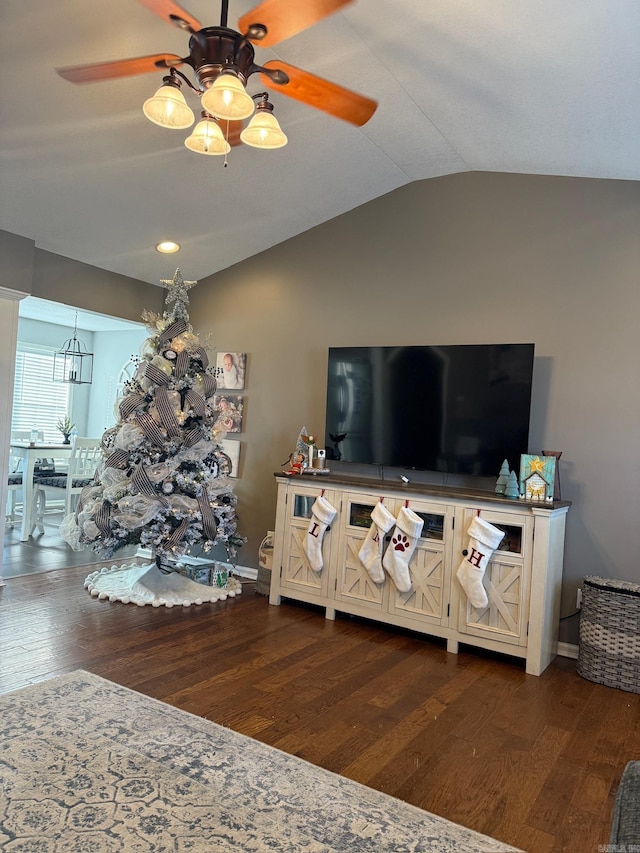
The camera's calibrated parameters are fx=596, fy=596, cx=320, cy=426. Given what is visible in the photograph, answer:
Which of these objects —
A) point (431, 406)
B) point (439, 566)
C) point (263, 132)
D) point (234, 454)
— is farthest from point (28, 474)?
point (263, 132)

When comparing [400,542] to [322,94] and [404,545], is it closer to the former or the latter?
[404,545]

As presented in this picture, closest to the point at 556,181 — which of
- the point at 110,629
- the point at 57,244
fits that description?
the point at 57,244

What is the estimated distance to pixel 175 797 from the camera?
1.94 metres

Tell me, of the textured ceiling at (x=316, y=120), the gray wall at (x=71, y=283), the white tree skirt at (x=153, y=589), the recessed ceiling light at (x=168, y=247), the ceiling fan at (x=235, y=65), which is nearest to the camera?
the ceiling fan at (x=235, y=65)

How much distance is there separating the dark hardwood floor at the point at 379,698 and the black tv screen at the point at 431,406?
1149 mm

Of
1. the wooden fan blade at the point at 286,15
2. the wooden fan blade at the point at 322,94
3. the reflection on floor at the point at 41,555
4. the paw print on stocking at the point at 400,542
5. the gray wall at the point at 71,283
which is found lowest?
the reflection on floor at the point at 41,555

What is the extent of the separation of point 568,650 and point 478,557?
0.86 m

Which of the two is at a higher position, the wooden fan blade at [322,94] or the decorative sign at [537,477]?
the wooden fan blade at [322,94]

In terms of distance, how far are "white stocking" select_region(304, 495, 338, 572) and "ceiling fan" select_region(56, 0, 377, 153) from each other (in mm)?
2354

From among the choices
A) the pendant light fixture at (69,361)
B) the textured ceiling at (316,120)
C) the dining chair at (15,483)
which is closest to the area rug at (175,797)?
the textured ceiling at (316,120)

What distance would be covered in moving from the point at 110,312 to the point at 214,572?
2.37m

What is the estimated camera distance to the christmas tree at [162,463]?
4012mm

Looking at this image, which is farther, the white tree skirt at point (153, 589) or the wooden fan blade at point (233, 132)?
the white tree skirt at point (153, 589)

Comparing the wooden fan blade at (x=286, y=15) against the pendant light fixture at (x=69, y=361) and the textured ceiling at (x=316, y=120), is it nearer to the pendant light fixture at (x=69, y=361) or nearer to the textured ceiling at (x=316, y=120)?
the textured ceiling at (x=316, y=120)
